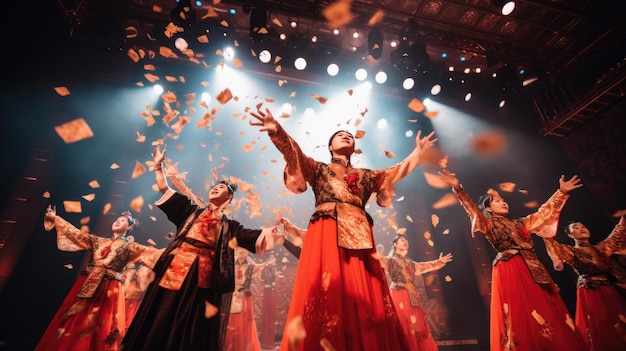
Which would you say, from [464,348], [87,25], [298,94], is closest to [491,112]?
[298,94]

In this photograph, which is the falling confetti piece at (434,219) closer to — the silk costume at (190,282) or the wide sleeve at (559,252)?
the wide sleeve at (559,252)

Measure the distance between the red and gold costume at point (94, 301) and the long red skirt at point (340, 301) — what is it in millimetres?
2871

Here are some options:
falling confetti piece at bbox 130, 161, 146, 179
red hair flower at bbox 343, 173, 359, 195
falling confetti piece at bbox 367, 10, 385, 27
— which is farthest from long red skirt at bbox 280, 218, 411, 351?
falling confetti piece at bbox 367, 10, 385, 27

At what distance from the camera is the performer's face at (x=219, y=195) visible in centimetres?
273

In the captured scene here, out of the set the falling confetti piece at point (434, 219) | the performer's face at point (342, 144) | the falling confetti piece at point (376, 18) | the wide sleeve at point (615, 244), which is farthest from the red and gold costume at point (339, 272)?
the falling confetti piece at point (434, 219)

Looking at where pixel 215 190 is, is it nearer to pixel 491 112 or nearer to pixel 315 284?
pixel 315 284

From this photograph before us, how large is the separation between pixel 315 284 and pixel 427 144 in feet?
4.85

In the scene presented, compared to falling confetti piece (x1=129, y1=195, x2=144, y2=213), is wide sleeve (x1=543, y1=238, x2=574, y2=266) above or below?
below

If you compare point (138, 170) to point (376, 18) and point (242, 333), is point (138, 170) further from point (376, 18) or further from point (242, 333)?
point (376, 18)

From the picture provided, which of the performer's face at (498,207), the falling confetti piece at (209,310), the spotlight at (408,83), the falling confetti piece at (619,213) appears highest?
the spotlight at (408,83)

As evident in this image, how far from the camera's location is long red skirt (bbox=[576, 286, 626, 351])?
9.86 ft

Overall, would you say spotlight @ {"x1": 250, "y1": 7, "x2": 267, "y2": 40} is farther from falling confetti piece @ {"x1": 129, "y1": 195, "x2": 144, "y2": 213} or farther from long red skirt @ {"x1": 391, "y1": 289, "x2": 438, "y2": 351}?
long red skirt @ {"x1": 391, "y1": 289, "x2": 438, "y2": 351}

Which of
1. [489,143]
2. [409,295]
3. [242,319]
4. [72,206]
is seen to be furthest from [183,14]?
[489,143]

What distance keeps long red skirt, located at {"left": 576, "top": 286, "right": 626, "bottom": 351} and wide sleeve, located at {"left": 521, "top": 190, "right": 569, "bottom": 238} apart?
101 cm
